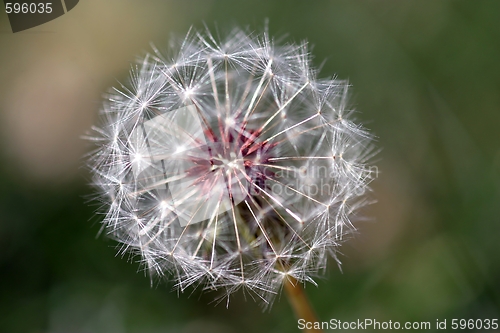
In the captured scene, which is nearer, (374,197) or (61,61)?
(374,197)

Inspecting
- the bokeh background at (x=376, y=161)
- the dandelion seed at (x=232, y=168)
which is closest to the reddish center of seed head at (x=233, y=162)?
the dandelion seed at (x=232, y=168)

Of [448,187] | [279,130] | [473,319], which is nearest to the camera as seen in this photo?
[279,130]

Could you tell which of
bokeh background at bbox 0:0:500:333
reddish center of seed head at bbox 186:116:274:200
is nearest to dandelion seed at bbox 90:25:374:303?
reddish center of seed head at bbox 186:116:274:200

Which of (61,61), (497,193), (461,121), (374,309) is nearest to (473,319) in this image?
(374,309)

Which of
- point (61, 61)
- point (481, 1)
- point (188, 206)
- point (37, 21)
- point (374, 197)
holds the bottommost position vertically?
point (188, 206)

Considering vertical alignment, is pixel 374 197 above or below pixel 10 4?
below

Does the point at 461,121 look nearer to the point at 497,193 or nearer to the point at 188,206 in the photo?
the point at 497,193

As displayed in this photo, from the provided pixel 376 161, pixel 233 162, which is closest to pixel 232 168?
pixel 233 162

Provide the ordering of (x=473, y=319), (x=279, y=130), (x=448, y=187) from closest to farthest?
(x=279, y=130) → (x=473, y=319) → (x=448, y=187)
